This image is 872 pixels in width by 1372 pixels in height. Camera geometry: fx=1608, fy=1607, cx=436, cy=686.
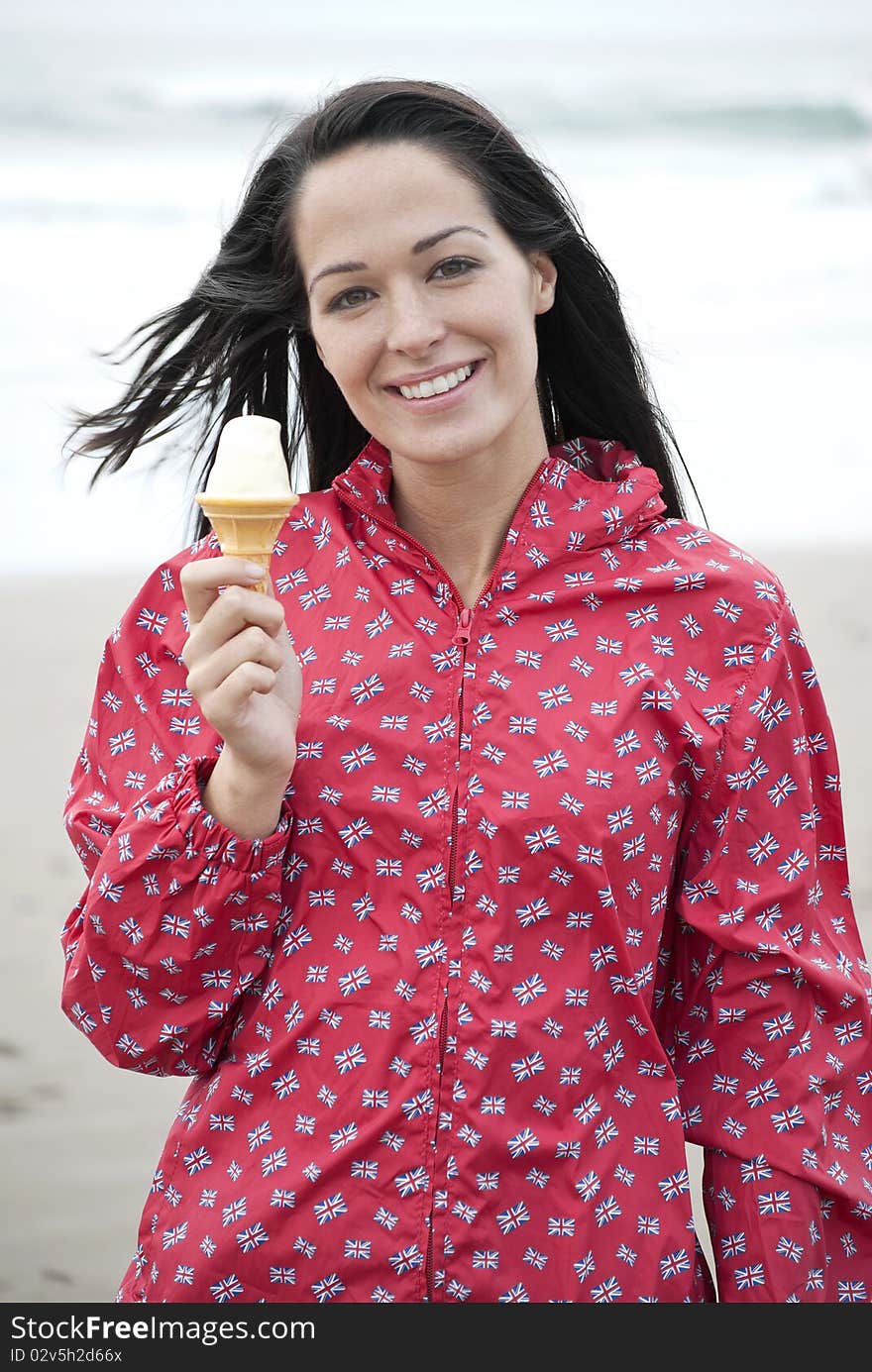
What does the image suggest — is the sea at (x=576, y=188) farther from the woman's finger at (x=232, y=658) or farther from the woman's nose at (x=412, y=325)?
the woman's finger at (x=232, y=658)

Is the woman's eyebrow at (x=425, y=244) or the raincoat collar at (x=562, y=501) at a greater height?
the woman's eyebrow at (x=425, y=244)

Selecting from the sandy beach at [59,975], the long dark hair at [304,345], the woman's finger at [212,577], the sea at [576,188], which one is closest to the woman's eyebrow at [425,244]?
the long dark hair at [304,345]

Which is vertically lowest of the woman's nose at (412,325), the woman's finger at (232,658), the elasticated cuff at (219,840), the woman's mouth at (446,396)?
the elasticated cuff at (219,840)

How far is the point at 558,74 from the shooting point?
23.5m

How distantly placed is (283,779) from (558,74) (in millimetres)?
23034

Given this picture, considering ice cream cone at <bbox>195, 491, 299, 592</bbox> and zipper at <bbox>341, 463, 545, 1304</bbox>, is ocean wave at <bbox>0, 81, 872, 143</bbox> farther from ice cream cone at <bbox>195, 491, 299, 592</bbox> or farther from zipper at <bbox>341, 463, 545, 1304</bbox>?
ice cream cone at <bbox>195, 491, 299, 592</bbox>

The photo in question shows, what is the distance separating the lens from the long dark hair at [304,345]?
282cm

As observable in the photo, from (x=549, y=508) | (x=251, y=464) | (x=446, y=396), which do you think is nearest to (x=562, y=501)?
(x=549, y=508)

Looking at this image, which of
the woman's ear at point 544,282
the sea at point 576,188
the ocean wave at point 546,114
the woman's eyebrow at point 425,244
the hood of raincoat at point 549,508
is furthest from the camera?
the ocean wave at point 546,114

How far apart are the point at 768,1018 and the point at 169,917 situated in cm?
100

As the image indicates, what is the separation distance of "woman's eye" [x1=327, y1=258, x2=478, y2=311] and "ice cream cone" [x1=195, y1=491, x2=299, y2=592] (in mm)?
382

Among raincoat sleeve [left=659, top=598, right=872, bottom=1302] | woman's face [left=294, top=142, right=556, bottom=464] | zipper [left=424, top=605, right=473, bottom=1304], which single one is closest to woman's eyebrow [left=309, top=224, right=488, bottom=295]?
woman's face [left=294, top=142, right=556, bottom=464]

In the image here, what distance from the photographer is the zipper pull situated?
104 inches

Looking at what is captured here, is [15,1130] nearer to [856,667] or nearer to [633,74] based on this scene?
[856,667]
